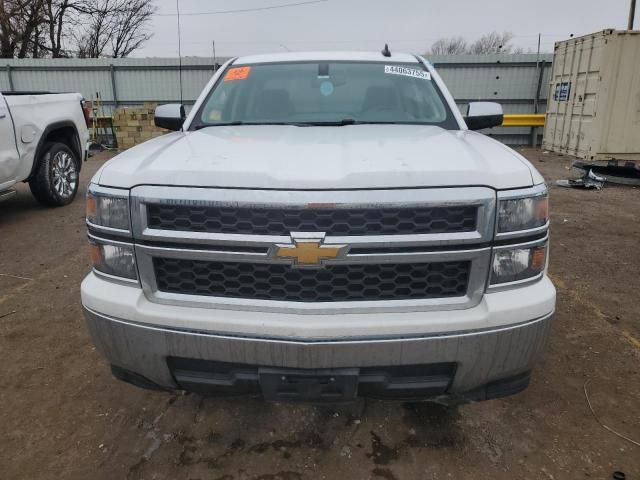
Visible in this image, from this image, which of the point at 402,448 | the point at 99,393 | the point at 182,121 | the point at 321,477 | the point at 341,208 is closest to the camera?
the point at 341,208

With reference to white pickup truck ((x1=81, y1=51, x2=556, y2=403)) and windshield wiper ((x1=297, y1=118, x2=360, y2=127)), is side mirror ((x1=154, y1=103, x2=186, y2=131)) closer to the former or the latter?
windshield wiper ((x1=297, y1=118, x2=360, y2=127))

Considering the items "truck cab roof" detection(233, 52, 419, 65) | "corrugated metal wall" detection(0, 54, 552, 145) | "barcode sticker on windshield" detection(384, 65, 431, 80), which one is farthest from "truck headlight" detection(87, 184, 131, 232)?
"corrugated metal wall" detection(0, 54, 552, 145)

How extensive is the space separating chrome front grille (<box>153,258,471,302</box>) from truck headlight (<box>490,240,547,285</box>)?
0.11m

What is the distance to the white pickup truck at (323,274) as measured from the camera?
5.82 ft

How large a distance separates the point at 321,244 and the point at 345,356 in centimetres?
41

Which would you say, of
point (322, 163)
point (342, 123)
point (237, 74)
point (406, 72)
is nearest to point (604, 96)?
point (406, 72)

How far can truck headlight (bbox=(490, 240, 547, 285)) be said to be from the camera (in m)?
1.85

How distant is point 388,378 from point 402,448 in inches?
24.8

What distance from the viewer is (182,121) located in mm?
3410

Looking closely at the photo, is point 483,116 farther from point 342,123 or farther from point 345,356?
point 345,356

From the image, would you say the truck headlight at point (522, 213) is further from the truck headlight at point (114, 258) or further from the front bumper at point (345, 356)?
the truck headlight at point (114, 258)

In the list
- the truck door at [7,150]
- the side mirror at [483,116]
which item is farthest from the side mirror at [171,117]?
the truck door at [7,150]

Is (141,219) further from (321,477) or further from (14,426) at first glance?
(14,426)

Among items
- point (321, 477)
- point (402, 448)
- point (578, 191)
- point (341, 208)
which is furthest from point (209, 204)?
point (578, 191)
